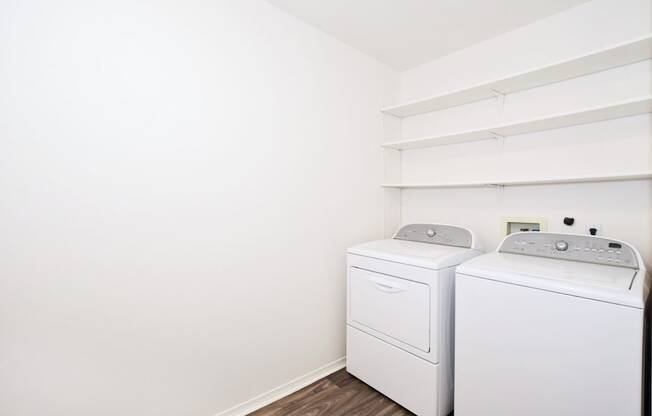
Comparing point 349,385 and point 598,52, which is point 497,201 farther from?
point 349,385

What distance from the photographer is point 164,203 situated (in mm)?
1353

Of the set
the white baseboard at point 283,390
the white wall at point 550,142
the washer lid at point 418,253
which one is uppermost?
the white wall at point 550,142

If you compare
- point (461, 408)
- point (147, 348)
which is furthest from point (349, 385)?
point (147, 348)

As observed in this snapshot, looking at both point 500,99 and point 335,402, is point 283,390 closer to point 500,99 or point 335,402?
point 335,402

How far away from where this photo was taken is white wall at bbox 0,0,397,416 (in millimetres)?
1081

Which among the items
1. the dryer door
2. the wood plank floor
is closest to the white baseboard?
the wood plank floor

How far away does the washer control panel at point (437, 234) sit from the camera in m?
1.87

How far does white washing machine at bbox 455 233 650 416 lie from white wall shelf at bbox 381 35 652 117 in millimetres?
881

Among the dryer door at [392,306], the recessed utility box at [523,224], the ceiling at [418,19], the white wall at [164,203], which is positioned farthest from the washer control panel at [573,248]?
the ceiling at [418,19]

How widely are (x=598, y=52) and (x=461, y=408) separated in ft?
5.97

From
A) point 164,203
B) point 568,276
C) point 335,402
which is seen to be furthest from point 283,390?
point 568,276

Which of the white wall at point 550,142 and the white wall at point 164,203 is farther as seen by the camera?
the white wall at point 550,142

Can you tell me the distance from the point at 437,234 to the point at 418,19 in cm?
135

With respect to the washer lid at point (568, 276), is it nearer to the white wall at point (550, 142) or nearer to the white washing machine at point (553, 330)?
the white washing machine at point (553, 330)
